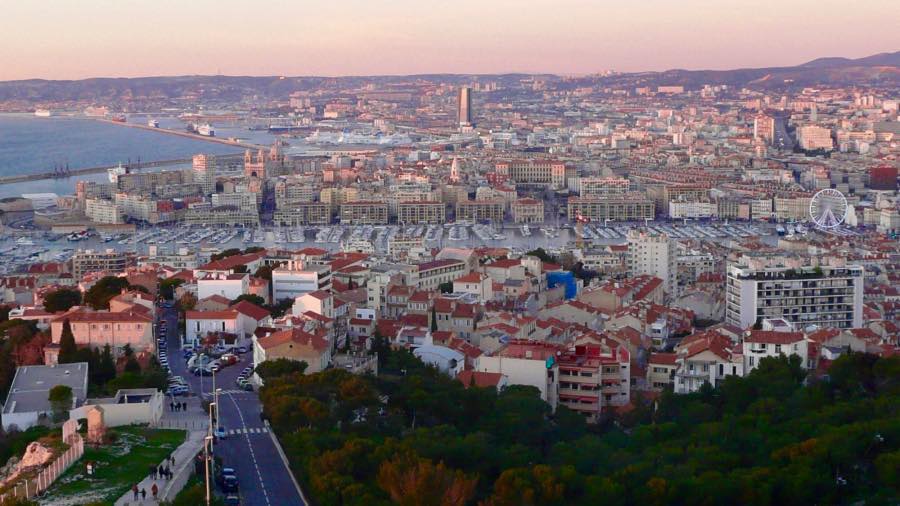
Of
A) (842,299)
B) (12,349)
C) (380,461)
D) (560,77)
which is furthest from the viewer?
(560,77)

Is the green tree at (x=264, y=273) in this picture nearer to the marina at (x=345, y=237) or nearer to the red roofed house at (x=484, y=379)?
the red roofed house at (x=484, y=379)

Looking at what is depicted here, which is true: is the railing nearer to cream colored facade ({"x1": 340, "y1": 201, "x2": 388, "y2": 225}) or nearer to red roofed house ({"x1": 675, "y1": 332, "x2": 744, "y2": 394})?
red roofed house ({"x1": 675, "y1": 332, "x2": 744, "y2": 394})

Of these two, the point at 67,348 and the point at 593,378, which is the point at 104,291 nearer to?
the point at 67,348

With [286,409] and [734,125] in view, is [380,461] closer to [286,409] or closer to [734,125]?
[286,409]

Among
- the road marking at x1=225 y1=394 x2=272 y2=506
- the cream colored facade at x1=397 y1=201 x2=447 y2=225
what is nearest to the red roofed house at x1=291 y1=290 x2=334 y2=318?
the road marking at x1=225 y1=394 x2=272 y2=506

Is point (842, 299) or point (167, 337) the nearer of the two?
point (167, 337)

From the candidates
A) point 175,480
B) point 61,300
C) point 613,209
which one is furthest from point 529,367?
point 613,209

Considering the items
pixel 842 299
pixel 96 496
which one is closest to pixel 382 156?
pixel 842 299
